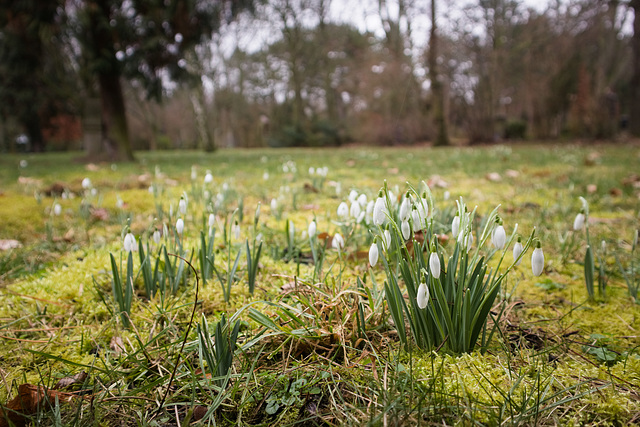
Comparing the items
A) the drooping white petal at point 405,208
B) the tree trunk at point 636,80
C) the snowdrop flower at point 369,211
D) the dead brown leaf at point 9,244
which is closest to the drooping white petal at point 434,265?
the drooping white petal at point 405,208

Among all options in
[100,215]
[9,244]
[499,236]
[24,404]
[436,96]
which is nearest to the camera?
[24,404]

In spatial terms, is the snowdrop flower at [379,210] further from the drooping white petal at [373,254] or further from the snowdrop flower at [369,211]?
the snowdrop flower at [369,211]

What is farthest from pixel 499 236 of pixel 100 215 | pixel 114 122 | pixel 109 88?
pixel 109 88

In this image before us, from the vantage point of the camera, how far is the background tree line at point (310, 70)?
9.34m

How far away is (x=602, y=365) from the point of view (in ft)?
3.94

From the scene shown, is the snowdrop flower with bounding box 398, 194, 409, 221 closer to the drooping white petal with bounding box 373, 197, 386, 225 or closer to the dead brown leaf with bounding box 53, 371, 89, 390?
the drooping white petal with bounding box 373, 197, 386, 225

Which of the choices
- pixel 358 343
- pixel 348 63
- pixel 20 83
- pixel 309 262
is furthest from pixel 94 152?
pixel 348 63

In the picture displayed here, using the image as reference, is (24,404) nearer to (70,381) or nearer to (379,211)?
(70,381)

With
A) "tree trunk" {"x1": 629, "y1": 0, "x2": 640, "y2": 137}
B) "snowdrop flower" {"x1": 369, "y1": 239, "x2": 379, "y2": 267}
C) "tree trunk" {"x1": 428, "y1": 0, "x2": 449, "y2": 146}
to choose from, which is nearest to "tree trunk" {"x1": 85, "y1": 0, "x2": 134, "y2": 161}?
"snowdrop flower" {"x1": 369, "y1": 239, "x2": 379, "y2": 267}

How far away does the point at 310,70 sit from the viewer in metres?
28.7

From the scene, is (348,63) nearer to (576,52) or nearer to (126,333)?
(576,52)

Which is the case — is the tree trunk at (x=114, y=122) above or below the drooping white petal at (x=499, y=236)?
above

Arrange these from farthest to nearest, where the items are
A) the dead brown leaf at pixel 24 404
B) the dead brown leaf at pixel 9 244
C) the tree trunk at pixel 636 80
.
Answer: the tree trunk at pixel 636 80
the dead brown leaf at pixel 9 244
the dead brown leaf at pixel 24 404

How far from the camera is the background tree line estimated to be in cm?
934
